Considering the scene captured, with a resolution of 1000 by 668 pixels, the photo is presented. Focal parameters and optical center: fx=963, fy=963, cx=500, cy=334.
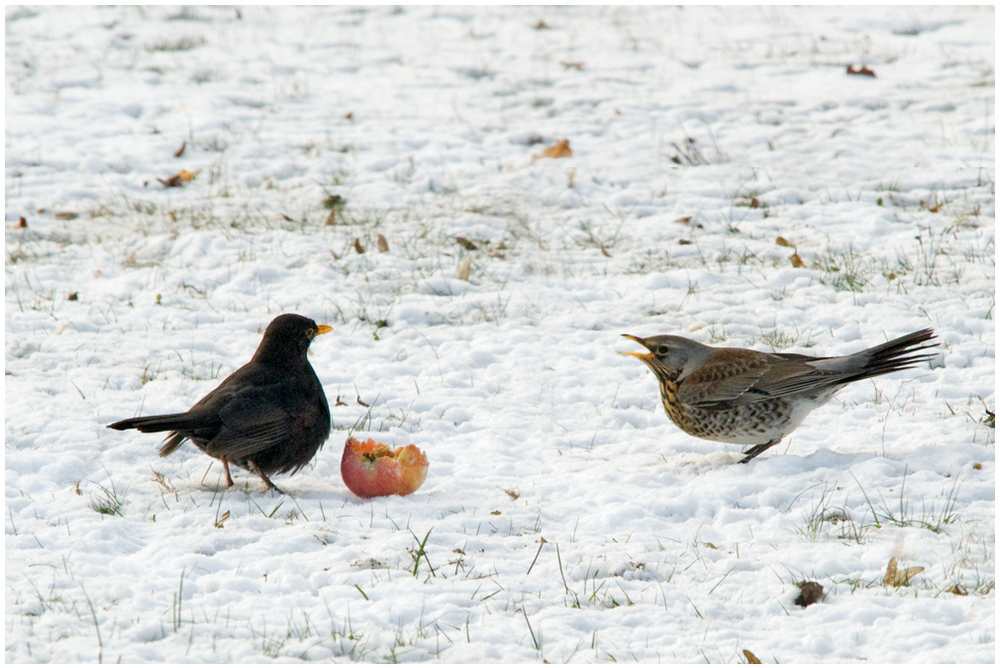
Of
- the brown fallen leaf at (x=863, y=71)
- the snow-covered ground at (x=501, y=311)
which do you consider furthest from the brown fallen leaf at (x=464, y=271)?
the brown fallen leaf at (x=863, y=71)

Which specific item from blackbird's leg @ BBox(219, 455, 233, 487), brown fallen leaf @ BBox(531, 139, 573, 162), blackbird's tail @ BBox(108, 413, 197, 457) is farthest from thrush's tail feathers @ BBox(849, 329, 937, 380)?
brown fallen leaf @ BBox(531, 139, 573, 162)

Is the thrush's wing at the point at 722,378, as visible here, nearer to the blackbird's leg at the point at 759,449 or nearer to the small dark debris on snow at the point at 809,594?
the blackbird's leg at the point at 759,449

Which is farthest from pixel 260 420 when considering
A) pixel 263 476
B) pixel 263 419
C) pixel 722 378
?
pixel 722 378

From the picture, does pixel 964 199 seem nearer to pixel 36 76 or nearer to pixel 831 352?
pixel 831 352

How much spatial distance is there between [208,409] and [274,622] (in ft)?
4.29

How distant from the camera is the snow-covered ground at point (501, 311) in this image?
342 cm

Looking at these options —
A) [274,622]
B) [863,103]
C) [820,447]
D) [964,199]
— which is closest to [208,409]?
[274,622]

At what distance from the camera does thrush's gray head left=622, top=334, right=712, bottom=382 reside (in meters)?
4.88

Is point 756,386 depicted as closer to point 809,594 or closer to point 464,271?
point 809,594

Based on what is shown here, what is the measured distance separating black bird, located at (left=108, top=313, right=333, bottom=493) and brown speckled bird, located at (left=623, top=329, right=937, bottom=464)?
170 cm

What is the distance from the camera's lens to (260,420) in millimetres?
4324

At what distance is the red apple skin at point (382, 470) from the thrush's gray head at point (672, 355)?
51.0 inches

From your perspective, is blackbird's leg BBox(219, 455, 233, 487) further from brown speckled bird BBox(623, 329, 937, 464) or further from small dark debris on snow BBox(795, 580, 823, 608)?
small dark debris on snow BBox(795, 580, 823, 608)

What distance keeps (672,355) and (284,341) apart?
196 cm
